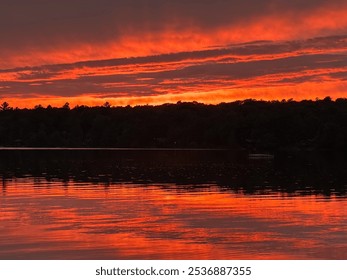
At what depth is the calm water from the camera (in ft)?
85.8

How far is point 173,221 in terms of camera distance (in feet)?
112

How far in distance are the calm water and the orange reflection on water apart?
37 mm

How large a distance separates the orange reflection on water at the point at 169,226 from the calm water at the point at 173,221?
37 mm

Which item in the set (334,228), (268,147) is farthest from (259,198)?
(268,147)

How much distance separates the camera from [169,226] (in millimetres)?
32281

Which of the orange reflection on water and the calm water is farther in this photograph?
the calm water

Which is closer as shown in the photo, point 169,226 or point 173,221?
point 169,226

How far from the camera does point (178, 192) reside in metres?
50.1

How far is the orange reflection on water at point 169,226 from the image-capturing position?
2596cm

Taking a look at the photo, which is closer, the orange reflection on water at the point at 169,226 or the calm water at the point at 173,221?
the orange reflection on water at the point at 169,226

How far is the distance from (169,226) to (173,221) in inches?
69.3
